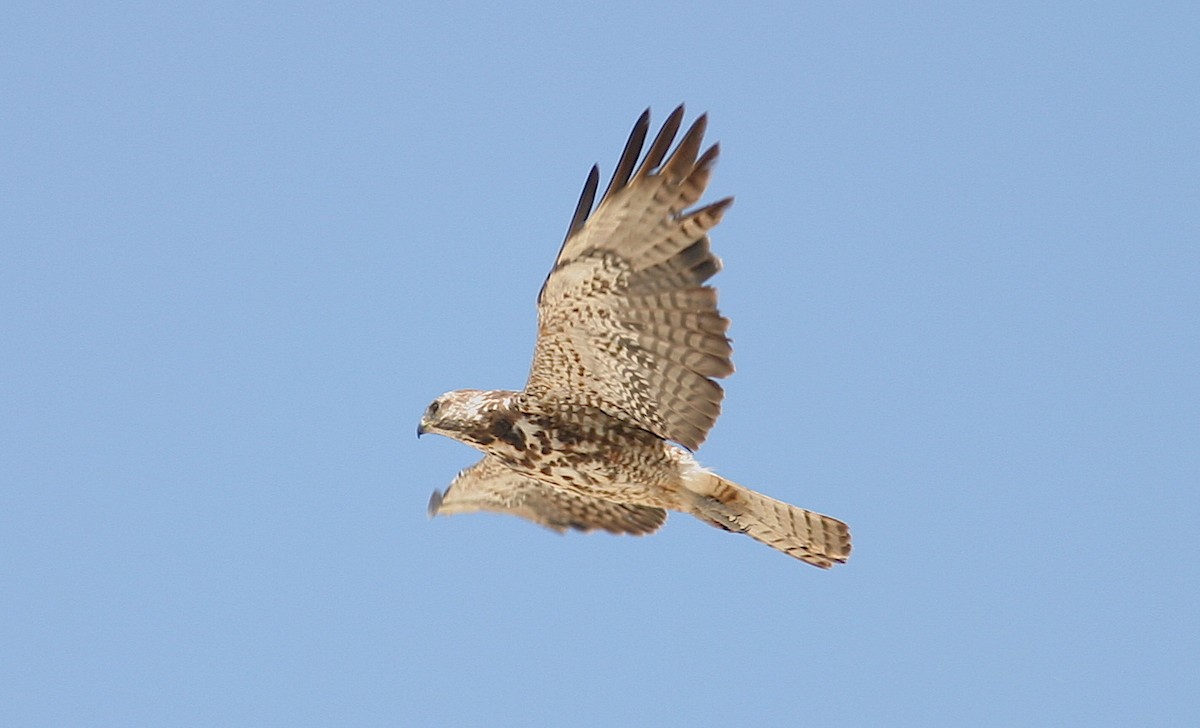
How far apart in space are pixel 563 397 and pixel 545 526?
1999mm

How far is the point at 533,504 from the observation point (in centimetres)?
1085

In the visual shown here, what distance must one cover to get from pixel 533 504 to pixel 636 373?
7.68ft

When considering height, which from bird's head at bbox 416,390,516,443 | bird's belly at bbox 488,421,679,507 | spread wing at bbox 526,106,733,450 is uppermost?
spread wing at bbox 526,106,733,450

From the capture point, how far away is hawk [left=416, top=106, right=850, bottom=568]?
27.0 feet

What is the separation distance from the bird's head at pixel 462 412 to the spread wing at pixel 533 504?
1.13 m

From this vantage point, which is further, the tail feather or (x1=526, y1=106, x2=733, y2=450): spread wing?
the tail feather

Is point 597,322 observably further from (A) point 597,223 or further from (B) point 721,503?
(B) point 721,503

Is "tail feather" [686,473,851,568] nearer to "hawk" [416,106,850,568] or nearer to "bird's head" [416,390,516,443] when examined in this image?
"hawk" [416,106,850,568]

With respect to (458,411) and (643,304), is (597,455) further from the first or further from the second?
(643,304)

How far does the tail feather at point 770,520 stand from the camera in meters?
9.22

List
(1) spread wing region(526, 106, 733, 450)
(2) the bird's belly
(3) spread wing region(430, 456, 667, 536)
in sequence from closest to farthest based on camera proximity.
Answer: (1) spread wing region(526, 106, 733, 450) → (2) the bird's belly → (3) spread wing region(430, 456, 667, 536)

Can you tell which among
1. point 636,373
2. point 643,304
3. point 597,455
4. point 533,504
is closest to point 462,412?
point 597,455

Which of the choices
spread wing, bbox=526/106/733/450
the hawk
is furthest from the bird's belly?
spread wing, bbox=526/106/733/450

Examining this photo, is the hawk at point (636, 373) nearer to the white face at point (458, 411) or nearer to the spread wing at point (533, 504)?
the white face at point (458, 411)
